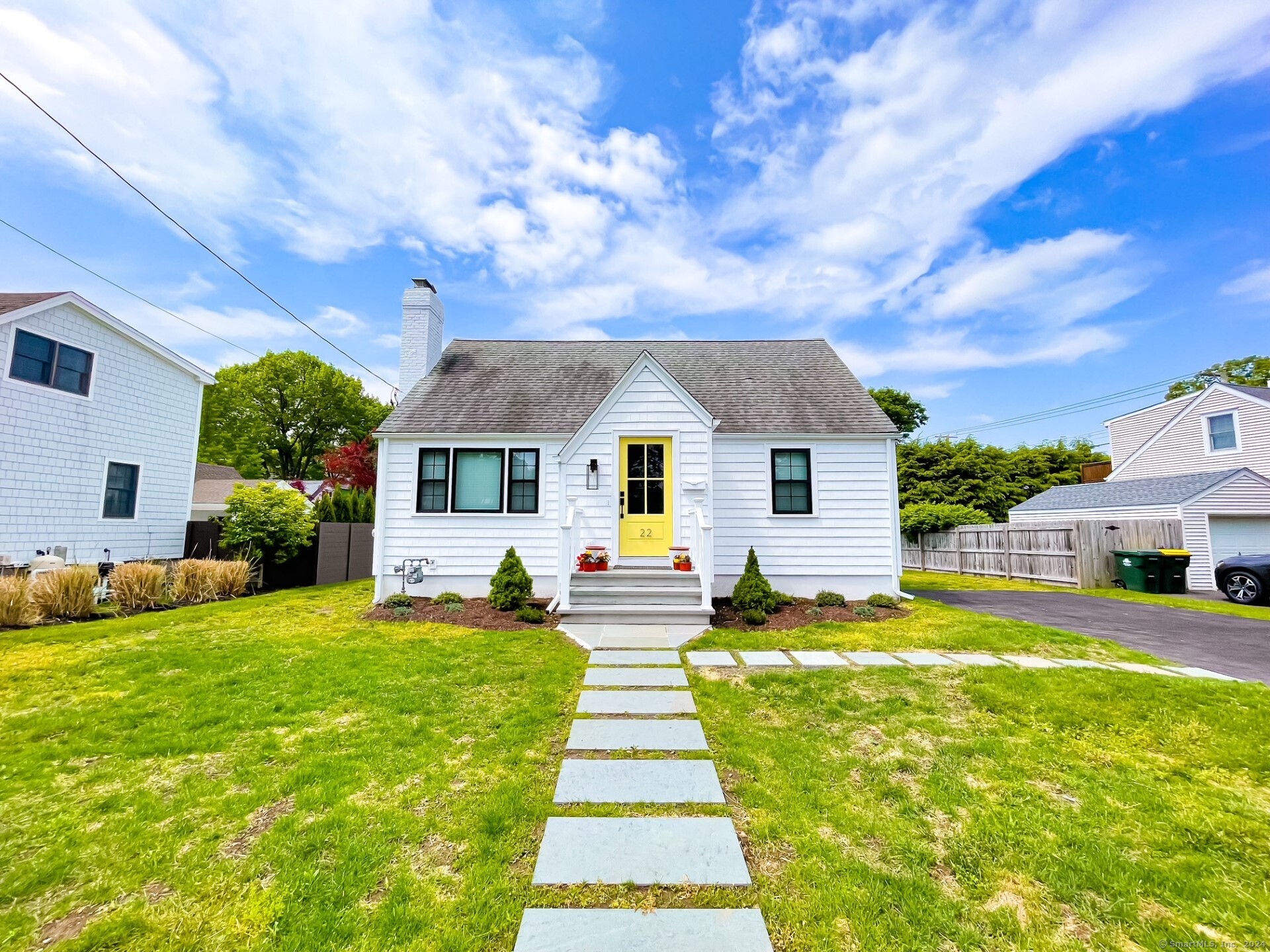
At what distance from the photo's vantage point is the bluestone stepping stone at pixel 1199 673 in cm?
540

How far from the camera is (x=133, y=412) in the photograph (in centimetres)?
1262

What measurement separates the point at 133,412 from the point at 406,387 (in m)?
7.47

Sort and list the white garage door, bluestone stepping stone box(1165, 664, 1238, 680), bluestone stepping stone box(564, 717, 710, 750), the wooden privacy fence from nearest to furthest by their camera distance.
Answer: bluestone stepping stone box(564, 717, 710, 750) → bluestone stepping stone box(1165, 664, 1238, 680) → the white garage door → the wooden privacy fence

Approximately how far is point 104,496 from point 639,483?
13204mm

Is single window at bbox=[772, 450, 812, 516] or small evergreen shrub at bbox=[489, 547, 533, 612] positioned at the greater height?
single window at bbox=[772, 450, 812, 516]

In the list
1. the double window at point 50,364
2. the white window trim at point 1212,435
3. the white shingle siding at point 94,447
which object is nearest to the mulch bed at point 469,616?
the white shingle siding at point 94,447

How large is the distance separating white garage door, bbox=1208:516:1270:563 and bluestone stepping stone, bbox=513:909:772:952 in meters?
20.4

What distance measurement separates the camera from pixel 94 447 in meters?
11.7

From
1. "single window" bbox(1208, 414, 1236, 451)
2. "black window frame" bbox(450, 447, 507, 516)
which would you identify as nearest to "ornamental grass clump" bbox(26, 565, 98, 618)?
"black window frame" bbox(450, 447, 507, 516)

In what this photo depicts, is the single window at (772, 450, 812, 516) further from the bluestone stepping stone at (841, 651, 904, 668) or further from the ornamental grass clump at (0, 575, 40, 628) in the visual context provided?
the ornamental grass clump at (0, 575, 40, 628)

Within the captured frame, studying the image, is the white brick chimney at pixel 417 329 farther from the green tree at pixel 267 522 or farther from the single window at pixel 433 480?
the green tree at pixel 267 522

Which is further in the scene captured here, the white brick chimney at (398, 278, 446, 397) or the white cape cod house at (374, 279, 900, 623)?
the white brick chimney at (398, 278, 446, 397)

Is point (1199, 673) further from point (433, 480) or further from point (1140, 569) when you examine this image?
point (433, 480)

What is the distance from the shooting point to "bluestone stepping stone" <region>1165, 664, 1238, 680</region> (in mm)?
5400
